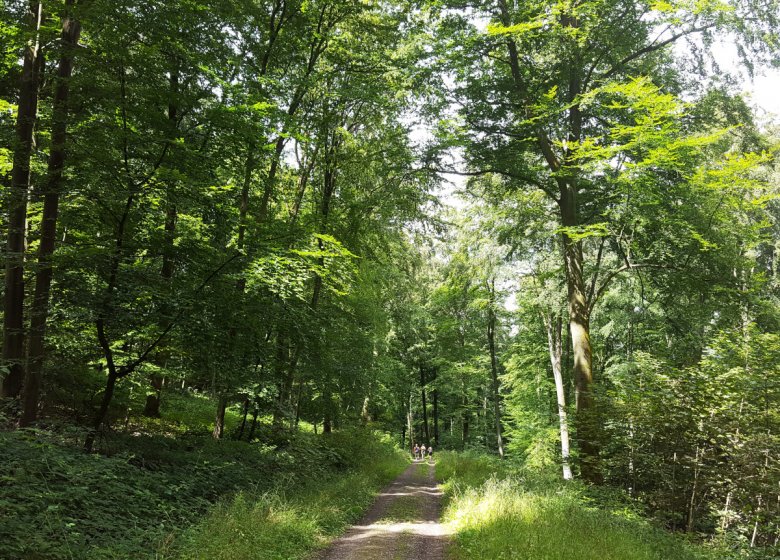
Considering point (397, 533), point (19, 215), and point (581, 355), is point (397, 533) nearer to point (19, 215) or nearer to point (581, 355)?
point (581, 355)

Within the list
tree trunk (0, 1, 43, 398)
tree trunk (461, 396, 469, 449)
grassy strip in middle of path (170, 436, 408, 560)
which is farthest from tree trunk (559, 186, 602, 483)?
tree trunk (461, 396, 469, 449)

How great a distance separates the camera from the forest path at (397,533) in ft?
23.6

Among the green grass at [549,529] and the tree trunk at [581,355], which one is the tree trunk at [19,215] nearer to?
the green grass at [549,529]

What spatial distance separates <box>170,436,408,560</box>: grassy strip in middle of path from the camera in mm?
5789

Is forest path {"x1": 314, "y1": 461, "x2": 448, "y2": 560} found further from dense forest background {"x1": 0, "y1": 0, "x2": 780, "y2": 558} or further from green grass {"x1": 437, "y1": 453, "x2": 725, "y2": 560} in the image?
dense forest background {"x1": 0, "y1": 0, "x2": 780, "y2": 558}

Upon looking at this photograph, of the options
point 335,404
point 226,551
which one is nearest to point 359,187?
point 335,404

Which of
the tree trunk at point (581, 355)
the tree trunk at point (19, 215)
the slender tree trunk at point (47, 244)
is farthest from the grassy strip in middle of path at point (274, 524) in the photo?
the tree trunk at point (581, 355)

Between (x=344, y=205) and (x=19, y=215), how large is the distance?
10024 millimetres

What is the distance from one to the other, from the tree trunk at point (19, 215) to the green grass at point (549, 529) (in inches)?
328

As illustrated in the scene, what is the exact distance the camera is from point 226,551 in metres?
5.66

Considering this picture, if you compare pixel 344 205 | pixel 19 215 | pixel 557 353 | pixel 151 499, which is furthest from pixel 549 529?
pixel 557 353

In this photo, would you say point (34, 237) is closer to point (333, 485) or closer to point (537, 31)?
point (333, 485)

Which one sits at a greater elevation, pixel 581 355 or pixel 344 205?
pixel 344 205

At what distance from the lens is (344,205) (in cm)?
1644
